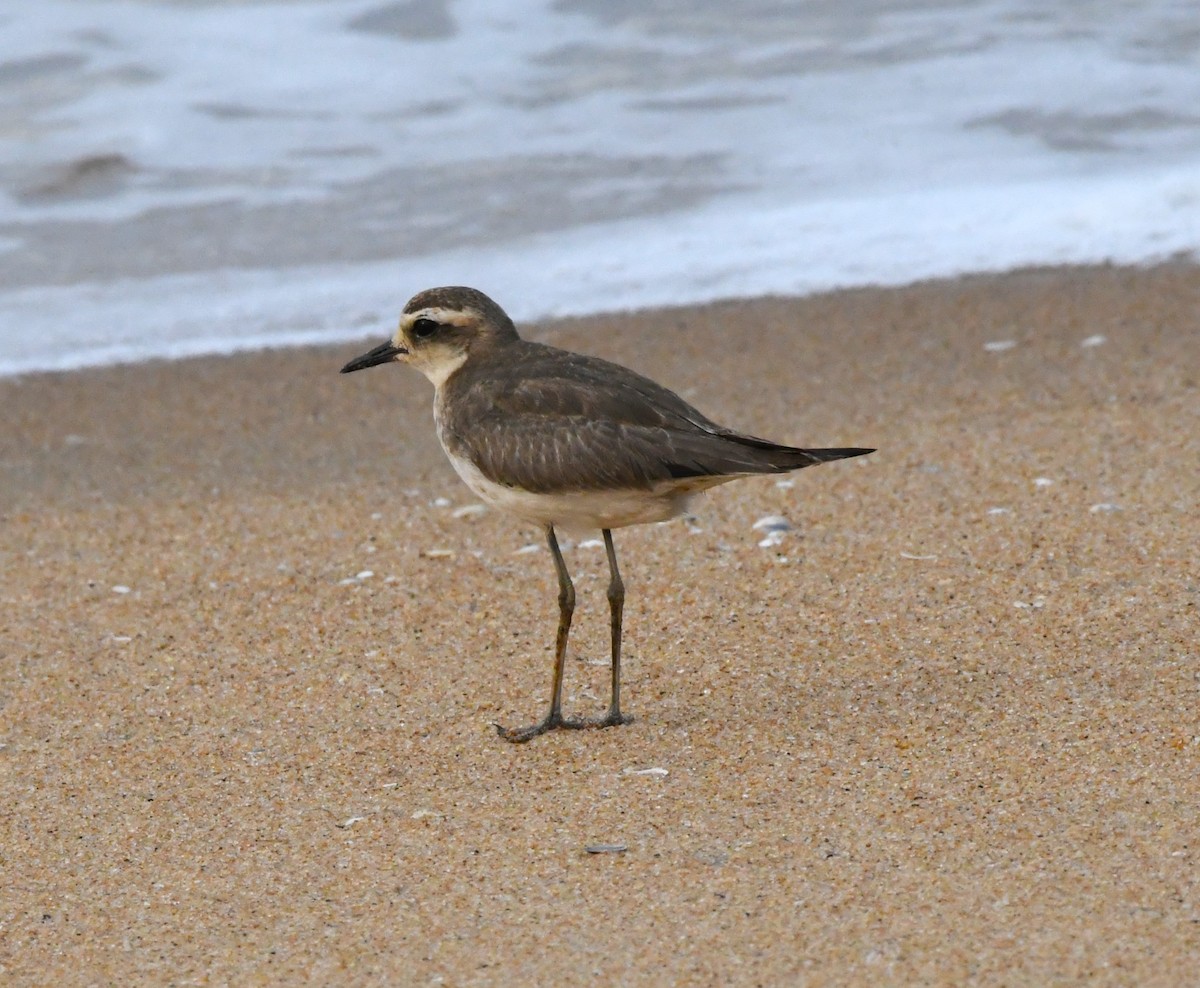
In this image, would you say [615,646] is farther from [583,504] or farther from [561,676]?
[583,504]

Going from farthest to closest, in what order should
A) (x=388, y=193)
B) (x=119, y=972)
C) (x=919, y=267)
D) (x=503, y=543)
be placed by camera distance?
(x=388, y=193) < (x=919, y=267) < (x=503, y=543) < (x=119, y=972)

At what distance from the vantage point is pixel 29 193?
10.8m

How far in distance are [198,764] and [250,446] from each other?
2931 mm

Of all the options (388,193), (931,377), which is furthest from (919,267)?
(388,193)

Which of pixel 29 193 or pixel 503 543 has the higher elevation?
pixel 29 193

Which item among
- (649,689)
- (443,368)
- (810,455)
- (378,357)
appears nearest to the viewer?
(810,455)

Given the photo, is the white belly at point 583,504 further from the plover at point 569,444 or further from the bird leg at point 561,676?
the bird leg at point 561,676

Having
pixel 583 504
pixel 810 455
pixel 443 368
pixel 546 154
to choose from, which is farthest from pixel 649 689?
pixel 546 154

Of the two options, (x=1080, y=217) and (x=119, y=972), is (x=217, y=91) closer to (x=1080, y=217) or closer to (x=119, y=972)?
(x=1080, y=217)

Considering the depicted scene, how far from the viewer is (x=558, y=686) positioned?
4605 mm

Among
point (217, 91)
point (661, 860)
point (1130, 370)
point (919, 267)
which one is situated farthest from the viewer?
point (217, 91)

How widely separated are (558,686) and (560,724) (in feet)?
0.34

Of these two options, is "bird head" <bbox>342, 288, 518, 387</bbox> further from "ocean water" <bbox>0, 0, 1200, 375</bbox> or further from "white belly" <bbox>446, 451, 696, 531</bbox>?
"ocean water" <bbox>0, 0, 1200, 375</bbox>

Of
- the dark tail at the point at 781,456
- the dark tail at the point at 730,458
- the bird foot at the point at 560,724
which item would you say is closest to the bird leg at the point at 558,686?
the bird foot at the point at 560,724
